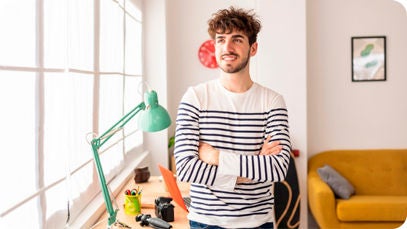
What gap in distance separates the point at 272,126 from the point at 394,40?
3.72 meters

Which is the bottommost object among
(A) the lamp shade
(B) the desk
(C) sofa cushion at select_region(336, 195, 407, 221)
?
(C) sofa cushion at select_region(336, 195, 407, 221)

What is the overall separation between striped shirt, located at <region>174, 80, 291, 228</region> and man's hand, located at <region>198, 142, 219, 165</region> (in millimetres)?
17

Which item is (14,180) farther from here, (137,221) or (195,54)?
(195,54)

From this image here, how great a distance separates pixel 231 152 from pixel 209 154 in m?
0.08

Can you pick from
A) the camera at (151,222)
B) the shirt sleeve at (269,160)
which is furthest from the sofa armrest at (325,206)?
the shirt sleeve at (269,160)

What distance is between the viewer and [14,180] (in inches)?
66.6

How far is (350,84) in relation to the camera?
16.3 ft

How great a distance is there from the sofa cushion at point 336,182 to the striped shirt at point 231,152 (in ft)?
9.08

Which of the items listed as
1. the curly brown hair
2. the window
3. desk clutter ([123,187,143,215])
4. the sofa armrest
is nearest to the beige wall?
the sofa armrest

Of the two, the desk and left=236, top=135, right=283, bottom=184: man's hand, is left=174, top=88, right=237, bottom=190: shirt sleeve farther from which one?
the desk

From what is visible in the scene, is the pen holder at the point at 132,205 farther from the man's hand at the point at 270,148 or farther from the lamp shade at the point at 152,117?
the man's hand at the point at 270,148

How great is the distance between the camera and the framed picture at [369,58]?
4902 millimetres

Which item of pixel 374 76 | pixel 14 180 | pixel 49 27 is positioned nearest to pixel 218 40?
pixel 49 27

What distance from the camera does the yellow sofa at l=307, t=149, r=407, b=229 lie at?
4074 millimetres
